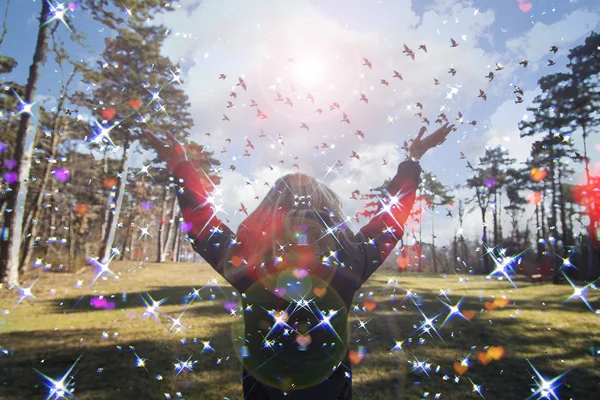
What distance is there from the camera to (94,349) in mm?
6820

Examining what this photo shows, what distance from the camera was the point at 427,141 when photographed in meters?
2.74

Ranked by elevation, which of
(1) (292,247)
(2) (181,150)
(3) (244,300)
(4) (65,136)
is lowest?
(3) (244,300)

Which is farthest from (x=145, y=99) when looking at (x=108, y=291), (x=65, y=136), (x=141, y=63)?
(x=108, y=291)

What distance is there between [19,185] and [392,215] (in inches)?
571

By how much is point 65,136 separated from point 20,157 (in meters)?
4.68

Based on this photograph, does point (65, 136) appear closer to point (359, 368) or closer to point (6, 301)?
point (6, 301)

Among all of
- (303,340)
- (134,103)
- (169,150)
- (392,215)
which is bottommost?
(303,340)

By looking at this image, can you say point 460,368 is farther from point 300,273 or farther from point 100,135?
point 100,135

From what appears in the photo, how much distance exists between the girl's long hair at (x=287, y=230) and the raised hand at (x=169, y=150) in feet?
2.53

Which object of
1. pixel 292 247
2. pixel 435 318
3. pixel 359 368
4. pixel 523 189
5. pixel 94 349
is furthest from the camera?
pixel 523 189

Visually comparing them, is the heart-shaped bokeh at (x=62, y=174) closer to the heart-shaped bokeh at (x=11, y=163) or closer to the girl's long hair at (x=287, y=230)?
the heart-shaped bokeh at (x=11, y=163)

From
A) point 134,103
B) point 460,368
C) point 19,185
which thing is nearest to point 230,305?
point 460,368

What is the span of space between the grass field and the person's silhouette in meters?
3.81

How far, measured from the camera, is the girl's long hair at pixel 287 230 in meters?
1.90
